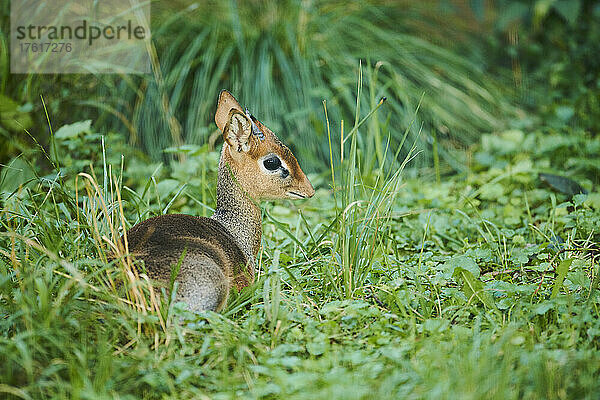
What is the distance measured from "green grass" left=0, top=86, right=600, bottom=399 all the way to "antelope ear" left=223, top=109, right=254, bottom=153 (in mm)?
466

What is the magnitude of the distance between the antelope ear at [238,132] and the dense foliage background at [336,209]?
17.2 inches

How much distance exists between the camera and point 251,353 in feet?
7.48

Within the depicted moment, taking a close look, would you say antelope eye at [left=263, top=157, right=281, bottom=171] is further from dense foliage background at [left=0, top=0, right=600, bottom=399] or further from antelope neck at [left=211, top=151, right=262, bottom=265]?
dense foliage background at [left=0, top=0, right=600, bottom=399]

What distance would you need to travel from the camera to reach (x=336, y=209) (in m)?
2.85

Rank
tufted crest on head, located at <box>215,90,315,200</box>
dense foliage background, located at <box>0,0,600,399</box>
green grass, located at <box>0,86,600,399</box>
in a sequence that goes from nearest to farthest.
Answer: green grass, located at <box>0,86,600,399</box> → dense foliage background, located at <box>0,0,600,399</box> → tufted crest on head, located at <box>215,90,315,200</box>

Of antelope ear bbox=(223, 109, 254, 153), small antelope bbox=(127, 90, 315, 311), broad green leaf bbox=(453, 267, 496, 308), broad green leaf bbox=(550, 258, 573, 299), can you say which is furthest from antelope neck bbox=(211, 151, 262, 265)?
broad green leaf bbox=(550, 258, 573, 299)

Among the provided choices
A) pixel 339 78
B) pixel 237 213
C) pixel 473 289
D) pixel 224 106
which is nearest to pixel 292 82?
pixel 339 78

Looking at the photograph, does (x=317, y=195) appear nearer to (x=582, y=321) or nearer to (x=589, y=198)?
(x=589, y=198)

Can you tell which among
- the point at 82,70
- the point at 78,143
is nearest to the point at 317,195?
the point at 78,143

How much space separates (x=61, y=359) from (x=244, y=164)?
1106 mm

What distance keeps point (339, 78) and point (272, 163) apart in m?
2.35

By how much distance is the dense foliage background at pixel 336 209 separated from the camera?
→ 7.13ft

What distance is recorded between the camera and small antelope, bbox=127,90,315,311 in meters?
2.46

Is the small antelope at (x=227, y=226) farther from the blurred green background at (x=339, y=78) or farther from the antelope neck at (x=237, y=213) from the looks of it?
the blurred green background at (x=339, y=78)
